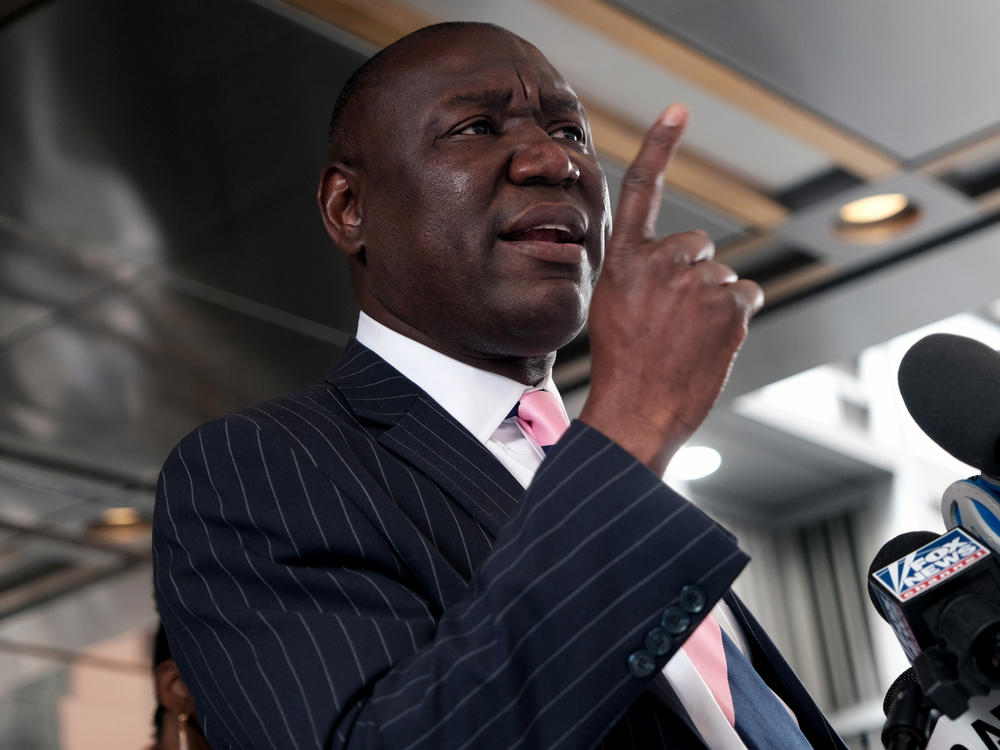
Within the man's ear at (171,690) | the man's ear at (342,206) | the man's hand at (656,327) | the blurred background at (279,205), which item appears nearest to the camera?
the man's hand at (656,327)

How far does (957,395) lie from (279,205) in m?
2.98

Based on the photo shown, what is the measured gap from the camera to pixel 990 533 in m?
1.06

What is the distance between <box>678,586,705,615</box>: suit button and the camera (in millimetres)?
1019

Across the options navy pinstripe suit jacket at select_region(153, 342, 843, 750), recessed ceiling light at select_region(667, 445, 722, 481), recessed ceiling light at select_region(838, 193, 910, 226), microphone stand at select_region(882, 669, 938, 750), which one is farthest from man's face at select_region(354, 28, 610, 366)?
recessed ceiling light at select_region(667, 445, 722, 481)

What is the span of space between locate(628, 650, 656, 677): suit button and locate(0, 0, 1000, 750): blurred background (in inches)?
94.0

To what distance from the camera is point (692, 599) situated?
1021 millimetres

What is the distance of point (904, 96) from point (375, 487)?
9.44ft

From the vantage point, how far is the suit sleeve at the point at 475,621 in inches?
39.6

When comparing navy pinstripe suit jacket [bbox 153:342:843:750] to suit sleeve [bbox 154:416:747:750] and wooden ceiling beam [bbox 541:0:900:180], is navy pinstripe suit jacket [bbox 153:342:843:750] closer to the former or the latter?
suit sleeve [bbox 154:416:747:750]

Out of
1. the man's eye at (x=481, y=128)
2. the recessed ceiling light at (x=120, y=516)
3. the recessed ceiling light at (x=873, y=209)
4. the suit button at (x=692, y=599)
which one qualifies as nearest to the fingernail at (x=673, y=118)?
the suit button at (x=692, y=599)

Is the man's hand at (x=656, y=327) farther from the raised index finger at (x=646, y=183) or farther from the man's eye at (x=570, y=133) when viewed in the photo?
the man's eye at (x=570, y=133)

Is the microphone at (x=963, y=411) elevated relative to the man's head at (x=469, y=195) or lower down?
lower down

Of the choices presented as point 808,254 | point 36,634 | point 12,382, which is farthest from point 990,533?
point 36,634

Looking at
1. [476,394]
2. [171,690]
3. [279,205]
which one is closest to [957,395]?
[476,394]
